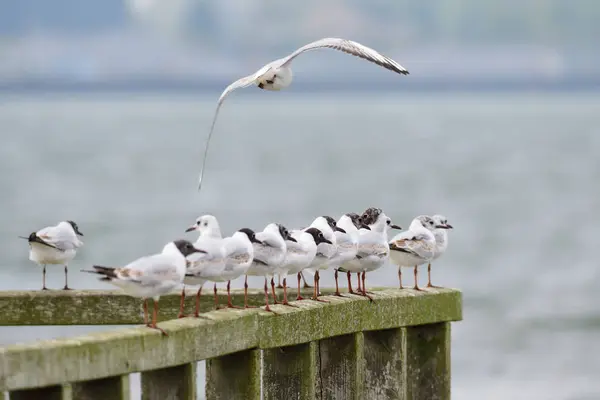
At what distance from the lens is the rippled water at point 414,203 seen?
2416cm

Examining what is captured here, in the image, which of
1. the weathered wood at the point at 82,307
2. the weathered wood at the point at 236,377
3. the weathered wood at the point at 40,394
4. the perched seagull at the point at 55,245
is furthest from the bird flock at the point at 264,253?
the weathered wood at the point at 40,394

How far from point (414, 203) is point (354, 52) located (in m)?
35.8

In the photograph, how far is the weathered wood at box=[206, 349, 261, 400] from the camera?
Result: 8.43 m

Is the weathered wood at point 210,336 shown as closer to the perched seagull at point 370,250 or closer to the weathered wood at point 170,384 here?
the weathered wood at point 170,384

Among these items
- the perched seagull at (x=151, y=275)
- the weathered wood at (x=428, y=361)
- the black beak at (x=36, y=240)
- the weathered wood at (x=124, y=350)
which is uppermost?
the black beak at (x=36, y=240)

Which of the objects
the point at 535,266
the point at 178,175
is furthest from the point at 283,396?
the point at 178,175

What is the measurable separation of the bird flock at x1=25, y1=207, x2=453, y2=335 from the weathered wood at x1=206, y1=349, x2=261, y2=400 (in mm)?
375

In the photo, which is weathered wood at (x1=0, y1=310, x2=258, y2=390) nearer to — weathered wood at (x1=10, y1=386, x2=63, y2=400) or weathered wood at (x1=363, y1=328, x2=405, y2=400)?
weathered wood at (x1=10, y1=386, x2=63, y2=400)

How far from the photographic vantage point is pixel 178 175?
206 ft

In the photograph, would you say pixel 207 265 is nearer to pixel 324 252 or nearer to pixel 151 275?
pixel 151 275

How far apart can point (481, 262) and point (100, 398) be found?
2782 cm

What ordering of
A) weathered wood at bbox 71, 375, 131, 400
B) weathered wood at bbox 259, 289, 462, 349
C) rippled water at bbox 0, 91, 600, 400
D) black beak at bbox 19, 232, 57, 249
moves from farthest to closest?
1. rippled water at bbox 0, 91, 600, 400
2. black beak at bbox 19, 232, 57, 249
3. weathered wood at bbox 259, 289, 462, 349
4. weathered wood at bbox 71, 375, 131, 400

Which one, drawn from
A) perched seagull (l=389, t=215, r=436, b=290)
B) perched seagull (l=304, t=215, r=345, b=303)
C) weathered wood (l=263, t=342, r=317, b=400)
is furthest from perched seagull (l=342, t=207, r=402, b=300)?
weathered wood (l=263, t=342, r=317, b=400)

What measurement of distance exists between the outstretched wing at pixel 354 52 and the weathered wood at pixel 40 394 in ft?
21.6
